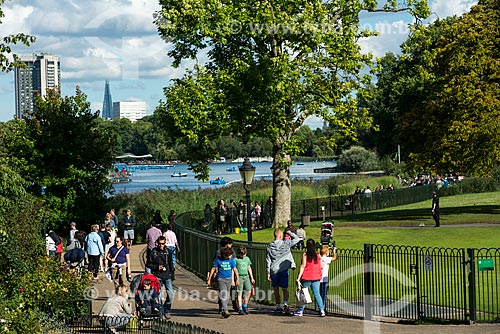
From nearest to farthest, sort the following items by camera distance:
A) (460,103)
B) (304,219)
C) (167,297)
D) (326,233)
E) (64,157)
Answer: (167,297) < (326,233) < (304,219) < (64,157) < (460,103)

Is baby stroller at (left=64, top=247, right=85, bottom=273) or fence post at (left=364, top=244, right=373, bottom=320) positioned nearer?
fence post at (left=364, top=244, right=373, bottom=320)

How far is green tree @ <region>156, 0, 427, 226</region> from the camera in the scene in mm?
40438

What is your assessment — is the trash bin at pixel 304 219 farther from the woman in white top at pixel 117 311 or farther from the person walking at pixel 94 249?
the woman in white top at pixel 117 311

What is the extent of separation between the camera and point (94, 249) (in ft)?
89.6

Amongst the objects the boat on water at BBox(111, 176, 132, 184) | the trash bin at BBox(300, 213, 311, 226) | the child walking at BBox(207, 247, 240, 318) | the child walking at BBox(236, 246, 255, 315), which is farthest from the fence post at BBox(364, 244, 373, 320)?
the boat on water at BBox(111, 176, 132, 184)

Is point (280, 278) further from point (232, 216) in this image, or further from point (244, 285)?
point (232, 216)

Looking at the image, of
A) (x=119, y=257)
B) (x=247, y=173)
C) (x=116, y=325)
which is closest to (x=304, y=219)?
(x=247, y=173)

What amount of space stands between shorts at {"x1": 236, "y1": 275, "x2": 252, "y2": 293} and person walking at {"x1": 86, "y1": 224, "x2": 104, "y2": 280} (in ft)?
27.5

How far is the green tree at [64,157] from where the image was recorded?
4056cm

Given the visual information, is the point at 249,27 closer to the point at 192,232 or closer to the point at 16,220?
the point at 192,232

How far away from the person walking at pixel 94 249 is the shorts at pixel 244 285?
8373 mm

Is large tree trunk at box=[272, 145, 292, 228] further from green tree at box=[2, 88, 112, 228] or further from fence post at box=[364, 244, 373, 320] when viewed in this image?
fence post at box=[364, 244, 373, 320]

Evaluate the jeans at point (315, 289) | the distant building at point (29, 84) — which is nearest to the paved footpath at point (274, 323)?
the jeans at point (315, 289)

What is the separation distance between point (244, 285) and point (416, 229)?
2488 cm
